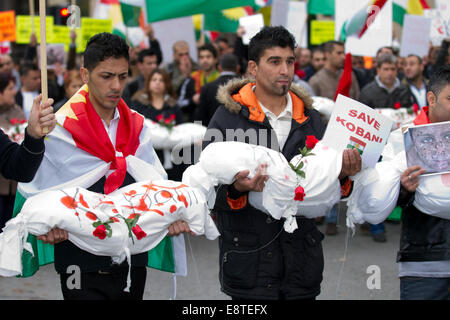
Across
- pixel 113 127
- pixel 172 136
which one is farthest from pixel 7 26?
pixel 113 127

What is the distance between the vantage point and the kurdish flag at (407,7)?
12.0 m

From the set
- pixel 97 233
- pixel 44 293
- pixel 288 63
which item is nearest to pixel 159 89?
pixel 44 293

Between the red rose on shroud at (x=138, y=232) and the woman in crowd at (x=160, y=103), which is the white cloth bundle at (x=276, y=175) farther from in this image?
the woman in crowd at (x=160, y=103)

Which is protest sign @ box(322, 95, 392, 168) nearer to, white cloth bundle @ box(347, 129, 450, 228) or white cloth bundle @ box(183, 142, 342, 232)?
white cloth bundle @ box(183, 142, 342, 232)

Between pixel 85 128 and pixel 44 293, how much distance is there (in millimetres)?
3507

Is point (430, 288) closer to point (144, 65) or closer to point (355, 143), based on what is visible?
point (355, 143)

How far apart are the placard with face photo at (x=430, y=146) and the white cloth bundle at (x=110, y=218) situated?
115 cm

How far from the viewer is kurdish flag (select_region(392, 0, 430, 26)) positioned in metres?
12.0

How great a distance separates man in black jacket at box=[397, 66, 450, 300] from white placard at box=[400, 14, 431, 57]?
21.4ft

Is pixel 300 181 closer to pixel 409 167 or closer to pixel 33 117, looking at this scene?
pixel 409 167

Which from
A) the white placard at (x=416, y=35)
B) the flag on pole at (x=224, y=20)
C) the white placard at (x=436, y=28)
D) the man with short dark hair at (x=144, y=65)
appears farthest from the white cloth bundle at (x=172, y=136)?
the white placard at (x=436, y=28)

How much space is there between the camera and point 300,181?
372 cm

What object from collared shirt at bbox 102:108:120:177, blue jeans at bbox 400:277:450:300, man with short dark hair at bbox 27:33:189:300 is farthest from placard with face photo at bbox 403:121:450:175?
collared shirt at bbox 102:108:120:177

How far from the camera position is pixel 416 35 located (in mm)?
10359
